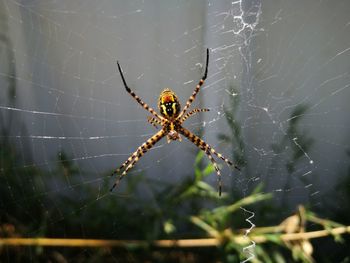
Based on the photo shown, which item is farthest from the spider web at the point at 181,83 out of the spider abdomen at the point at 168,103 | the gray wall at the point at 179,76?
the spider abdomen at the point at 168,103

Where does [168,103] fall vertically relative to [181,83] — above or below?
below

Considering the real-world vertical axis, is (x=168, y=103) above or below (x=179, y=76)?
below

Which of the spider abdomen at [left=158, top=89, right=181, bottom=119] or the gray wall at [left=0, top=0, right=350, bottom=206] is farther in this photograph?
the gray wall at [left=0, top=0, right=350, bottom=206]

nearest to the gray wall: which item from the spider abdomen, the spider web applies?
the spider web

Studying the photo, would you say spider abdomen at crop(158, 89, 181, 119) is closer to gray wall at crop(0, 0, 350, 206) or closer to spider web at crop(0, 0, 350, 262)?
spider web at crop(0, 0, 350, 262)

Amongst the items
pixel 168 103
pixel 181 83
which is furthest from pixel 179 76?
pixel 168 103

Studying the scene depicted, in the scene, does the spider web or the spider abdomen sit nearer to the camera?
the spider abdomen

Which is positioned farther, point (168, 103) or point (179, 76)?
point (179, 76)

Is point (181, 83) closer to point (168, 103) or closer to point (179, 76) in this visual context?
point (179, 76)
